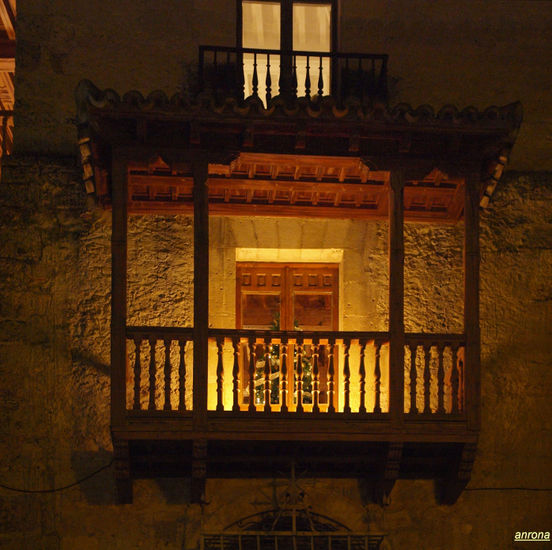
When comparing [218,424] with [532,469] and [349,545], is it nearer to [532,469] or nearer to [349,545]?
[349,545]

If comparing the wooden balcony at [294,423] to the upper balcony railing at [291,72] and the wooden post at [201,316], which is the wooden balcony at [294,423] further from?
the upper balcony railing at [291,72]

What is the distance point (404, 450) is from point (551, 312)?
2034 mm

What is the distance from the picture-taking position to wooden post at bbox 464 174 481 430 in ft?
26.0

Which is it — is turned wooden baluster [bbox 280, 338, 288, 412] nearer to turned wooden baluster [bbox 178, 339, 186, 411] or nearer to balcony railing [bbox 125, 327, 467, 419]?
balcony railing [bbox 125, 327, 467, 419]

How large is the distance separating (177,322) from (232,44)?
109 inches

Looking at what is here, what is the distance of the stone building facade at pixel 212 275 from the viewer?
856cm

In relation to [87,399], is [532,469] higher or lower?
lower

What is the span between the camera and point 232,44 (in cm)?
943

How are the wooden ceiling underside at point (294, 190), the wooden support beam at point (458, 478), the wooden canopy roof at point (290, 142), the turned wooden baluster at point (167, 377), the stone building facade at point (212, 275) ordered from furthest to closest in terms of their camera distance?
the stone building facade at point (212, 275) → the wooden ceiling underside at point (294, 190) → the wooden support beam at point (458, 478) → the turned wooden baluster at point (167, 377) → the wooden canopy roof at point (290, 142)

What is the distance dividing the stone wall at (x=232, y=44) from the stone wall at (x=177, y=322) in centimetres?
59

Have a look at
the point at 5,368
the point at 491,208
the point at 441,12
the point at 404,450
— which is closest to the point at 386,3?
the point at 441,12

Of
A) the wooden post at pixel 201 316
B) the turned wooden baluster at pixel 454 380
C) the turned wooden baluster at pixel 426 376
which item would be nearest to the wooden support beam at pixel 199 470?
the wooden post at pixel 201 316

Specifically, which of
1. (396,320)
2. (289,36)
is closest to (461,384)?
(396,320)

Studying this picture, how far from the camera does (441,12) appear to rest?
31.9ft
